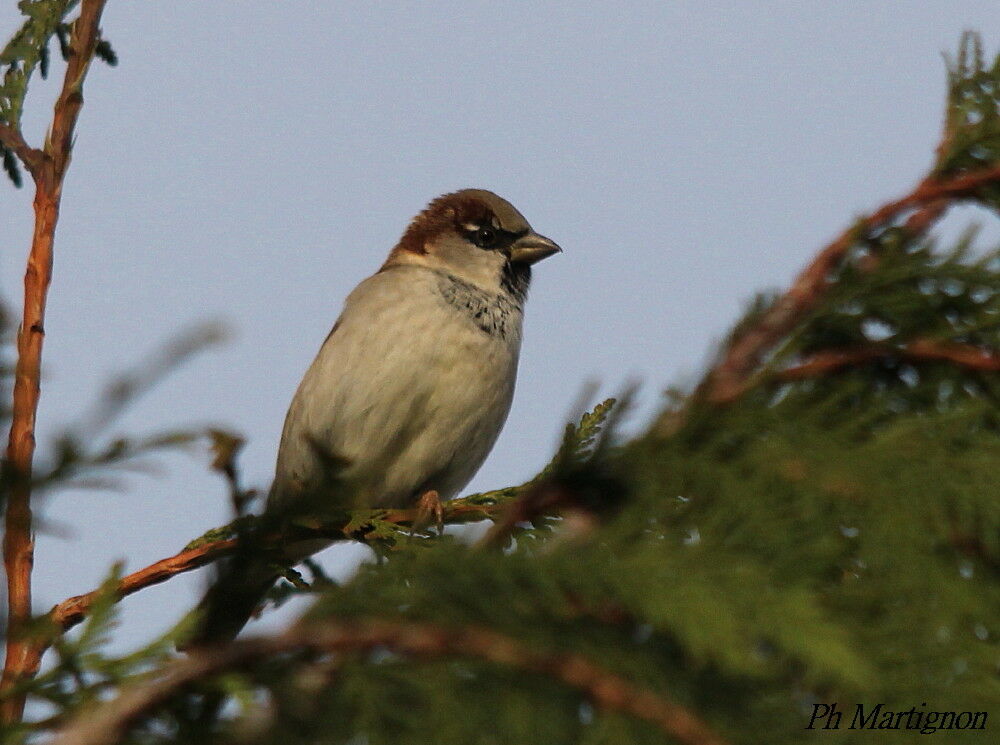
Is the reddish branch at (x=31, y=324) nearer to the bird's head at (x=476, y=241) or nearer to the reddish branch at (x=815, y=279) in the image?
the reddish branch at (x=815, y=279)

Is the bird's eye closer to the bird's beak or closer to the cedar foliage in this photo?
the bird's beak

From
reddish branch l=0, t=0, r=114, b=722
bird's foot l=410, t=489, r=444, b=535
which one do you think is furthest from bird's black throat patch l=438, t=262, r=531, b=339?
reddish branch l=0, t=0, r=114, b=722

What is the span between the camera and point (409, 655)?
1.03 m

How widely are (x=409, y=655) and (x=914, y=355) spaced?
83 centimetres

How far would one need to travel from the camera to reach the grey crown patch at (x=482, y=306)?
3.90m

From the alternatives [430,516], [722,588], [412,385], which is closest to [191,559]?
[430,516]

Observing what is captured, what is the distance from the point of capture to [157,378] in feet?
6.54

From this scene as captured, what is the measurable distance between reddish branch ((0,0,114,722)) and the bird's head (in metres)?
1.97

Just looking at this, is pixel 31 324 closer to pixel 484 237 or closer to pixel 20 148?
pixel 20 148

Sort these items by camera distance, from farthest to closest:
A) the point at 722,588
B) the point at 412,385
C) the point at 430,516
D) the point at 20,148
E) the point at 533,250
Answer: the point at 533,250
the point at 412,385
the point at 430,516
the point at 20,148
the point at 722,588

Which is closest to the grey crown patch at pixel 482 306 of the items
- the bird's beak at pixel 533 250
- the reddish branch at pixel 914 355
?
the bird's beak at pixel 533 250

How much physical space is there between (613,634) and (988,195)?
1.00 meters

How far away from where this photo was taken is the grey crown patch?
3.90m

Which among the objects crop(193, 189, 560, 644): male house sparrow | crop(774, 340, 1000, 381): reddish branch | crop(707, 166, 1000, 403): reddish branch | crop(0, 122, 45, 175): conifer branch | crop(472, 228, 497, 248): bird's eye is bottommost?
crop(193, 189, 560, 644): male house sparrow
